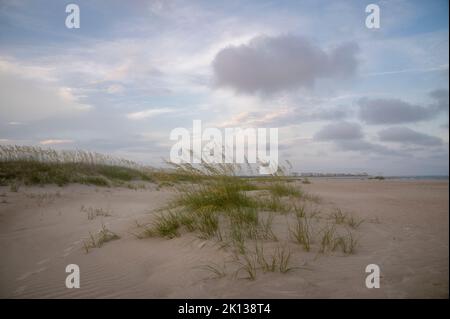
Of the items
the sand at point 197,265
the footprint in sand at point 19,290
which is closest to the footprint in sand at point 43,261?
the sand at point 197,265

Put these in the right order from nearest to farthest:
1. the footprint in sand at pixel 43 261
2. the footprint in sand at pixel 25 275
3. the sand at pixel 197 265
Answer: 1. the sand at pixel 197 265
2. the footprint in sand at pixel 25 275
3. the footprint in sand at pixel 43 261

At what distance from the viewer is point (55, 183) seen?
344 inches

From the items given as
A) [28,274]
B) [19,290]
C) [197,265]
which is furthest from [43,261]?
[197,265]

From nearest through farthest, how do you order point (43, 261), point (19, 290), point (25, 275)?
point (19, 290)
point (25, 275)
point (43, 261)

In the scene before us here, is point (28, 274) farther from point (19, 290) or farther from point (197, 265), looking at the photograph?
point (197, 265)

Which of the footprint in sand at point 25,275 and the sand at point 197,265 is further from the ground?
the sand at point 197,265

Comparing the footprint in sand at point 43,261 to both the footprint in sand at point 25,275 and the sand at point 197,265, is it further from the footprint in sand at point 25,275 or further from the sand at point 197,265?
the footprint in sand at point 25,275

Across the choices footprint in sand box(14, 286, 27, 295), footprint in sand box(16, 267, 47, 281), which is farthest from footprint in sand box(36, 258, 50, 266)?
footprint in sand box(14, 286, 27, 295)

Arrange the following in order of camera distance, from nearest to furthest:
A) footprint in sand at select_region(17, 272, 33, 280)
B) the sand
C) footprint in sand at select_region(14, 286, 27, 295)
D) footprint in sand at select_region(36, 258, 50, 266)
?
1. the sand
2. footprint in sand at select_region(14, 286, 27, 295)
3. footprint in sand at select_region(17, 272, 33, 280)
4. footprint in sand at select_region(36, 258, 50, 266)

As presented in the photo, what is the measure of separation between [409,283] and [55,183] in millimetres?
9692

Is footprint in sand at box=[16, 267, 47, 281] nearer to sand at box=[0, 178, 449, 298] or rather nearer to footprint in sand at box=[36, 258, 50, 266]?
sand at box=[0, 178, 449, 298]
